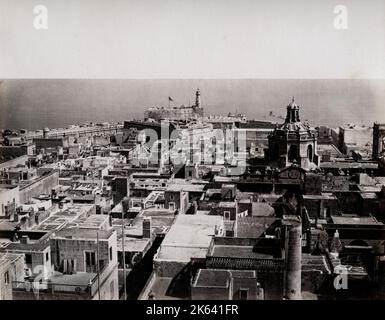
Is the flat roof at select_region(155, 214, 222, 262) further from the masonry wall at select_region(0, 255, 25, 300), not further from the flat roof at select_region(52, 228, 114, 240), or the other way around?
the masonry wall at select_region(0, 255, 25, 300)

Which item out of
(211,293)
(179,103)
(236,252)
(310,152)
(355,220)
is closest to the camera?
(211,293)

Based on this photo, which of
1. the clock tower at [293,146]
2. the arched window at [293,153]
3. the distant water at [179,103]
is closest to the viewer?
the clock tower at [293,146]

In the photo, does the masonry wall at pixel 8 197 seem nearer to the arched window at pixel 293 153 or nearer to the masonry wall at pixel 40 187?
the masonry wall at pixel 40 187

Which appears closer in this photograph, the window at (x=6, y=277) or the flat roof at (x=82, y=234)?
the window at (x=6, y=277)

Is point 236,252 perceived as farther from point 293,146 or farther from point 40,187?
point 40,187

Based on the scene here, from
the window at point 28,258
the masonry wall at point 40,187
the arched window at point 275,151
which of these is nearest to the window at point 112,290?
the window at point 28,258

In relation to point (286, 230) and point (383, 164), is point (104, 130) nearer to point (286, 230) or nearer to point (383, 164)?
point (383, 164)

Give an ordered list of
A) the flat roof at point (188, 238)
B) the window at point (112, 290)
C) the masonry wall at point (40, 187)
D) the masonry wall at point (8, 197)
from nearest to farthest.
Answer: the window at point (112, 290) → the flat roof at point (188, 238) → the masonry wall at point (8, 197) → the masonry wall at point (40, 187)

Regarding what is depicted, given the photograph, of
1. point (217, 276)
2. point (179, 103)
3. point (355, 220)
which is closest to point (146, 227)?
point (217, 276)
